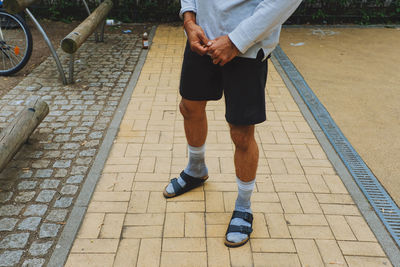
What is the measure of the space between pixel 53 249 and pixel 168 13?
6.79m

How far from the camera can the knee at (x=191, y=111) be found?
2.35 m

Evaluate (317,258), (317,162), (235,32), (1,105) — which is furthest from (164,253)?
(1,105)

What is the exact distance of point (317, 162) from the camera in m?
3.21

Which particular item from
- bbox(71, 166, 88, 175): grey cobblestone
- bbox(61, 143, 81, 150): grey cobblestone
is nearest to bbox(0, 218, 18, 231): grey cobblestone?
bbox(71, 166, 88, 175): grey cobblestone

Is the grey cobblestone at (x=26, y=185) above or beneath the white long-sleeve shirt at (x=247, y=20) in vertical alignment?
beneath

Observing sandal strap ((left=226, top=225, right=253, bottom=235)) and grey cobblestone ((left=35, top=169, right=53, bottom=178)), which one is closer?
sandal strap ((left=226, top=225, right=253, bottom=235))

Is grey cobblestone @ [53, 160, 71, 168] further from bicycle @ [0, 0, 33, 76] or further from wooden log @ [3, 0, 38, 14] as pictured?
bicycle @ [0, 0, 33, 76]

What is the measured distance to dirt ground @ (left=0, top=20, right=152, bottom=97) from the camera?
4844mm

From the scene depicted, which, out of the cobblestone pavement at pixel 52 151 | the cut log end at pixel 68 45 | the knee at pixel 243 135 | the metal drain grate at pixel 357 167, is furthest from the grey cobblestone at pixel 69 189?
the metal drain grate at pixel 357 167

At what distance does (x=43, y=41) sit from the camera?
6.54 meters

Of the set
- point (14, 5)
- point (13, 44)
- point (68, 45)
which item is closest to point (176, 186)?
point (68, 45)

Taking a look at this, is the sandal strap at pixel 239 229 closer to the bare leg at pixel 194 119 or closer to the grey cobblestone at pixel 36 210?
the bare leg at pixel 194 119

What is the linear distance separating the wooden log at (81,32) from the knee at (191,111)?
7.91 ft

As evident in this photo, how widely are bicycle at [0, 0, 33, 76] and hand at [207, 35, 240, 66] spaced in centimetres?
400
